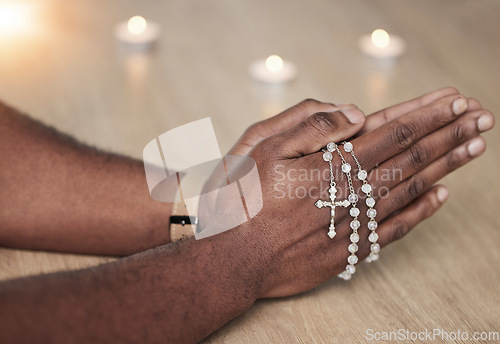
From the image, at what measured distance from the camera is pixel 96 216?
38.5 inches

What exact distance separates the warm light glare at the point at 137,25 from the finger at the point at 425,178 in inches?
39.5

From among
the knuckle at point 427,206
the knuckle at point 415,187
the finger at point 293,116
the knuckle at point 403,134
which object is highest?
the finger at point 293,116

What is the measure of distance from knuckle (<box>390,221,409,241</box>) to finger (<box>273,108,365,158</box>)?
0.17m

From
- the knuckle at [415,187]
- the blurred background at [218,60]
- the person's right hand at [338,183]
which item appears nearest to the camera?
the person's right hand at [338,183]

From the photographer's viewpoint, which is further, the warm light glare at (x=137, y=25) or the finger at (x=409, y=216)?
the warm light glare at (x=137, y=25)

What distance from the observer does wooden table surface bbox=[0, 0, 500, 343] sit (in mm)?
872

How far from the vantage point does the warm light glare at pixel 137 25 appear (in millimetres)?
1637

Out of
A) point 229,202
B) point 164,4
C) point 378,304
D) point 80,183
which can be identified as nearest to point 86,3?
point 164,4

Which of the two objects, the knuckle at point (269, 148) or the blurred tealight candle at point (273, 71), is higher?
the blurred tealight candle at point (273, 71)

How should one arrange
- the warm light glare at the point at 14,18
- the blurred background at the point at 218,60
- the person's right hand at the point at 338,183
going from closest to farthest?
the person's right hand at the point at 338,183, the blurred background at the point at 218,60, the warm light glare at the point at 14,18

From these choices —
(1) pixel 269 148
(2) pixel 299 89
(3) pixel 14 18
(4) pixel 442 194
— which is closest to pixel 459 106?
(4) pixel 442 194

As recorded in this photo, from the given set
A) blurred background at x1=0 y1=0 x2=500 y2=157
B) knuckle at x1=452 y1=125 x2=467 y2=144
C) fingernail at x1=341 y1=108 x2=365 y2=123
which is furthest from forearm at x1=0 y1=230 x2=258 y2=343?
blurred background at x1=0 y1=0 x2=500 y2=157

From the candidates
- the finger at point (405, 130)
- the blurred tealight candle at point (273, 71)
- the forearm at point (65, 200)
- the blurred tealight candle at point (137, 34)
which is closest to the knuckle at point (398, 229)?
the finger at point (405, 130)

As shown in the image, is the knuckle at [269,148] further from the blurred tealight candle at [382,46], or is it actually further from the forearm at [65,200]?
the blurred tealight candle at [382,46]
